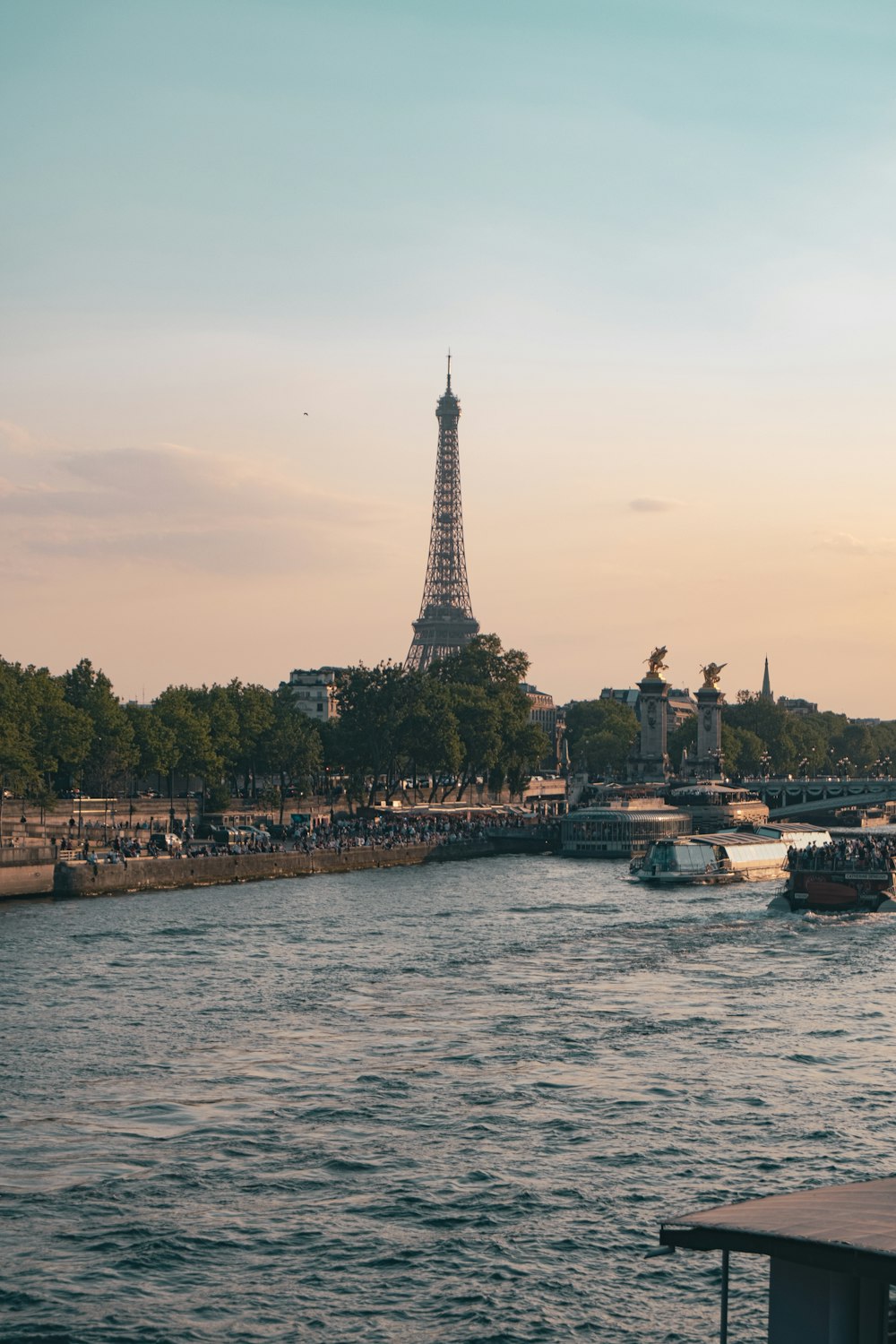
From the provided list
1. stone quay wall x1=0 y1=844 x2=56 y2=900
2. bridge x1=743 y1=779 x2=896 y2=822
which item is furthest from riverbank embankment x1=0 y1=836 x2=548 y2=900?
bridge x1=743 y1=779 x2=896 y2=822

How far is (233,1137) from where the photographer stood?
89.5 feet

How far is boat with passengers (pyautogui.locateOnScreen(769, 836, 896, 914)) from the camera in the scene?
64312 millimetres

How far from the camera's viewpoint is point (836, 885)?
6431 centimetres

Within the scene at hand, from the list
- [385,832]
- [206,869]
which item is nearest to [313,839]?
[385,832]

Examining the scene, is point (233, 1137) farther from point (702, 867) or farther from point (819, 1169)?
point (702, 867)

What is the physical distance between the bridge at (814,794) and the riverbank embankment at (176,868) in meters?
56.0

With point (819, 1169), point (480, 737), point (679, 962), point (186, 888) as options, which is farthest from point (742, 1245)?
point (480, 737)

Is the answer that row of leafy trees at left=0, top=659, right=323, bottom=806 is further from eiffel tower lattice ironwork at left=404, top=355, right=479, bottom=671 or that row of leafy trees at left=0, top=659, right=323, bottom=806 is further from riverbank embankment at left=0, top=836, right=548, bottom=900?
eiffel tower lattice ironwork at left=404, top=355, right=479, bottom=671

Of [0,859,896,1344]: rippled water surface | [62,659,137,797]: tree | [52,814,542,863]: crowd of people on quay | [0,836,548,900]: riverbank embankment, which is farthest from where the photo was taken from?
[62,659,137,797]: tree

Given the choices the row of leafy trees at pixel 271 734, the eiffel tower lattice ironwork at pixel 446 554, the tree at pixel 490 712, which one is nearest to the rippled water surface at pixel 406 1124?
the row of leafy trees at pixel 271 734

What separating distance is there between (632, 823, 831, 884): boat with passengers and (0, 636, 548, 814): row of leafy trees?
30.6m

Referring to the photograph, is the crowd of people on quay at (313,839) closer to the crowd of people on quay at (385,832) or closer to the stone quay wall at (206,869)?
the crowd of people on quay at (385,832)

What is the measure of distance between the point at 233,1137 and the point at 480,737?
96510mm

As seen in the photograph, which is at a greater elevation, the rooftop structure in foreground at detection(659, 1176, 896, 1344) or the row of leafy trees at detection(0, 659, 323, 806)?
the row of leafy trees at detection(0, 659, 323, 806)
